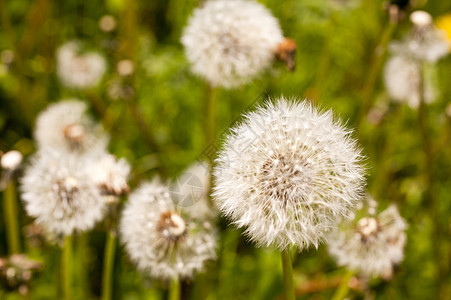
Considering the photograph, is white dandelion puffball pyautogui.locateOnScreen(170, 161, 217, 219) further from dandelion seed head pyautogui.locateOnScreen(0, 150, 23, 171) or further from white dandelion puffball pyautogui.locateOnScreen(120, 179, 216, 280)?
dandelion seed head pyautogui.locateOnScreen(0, 150, 23, 171)

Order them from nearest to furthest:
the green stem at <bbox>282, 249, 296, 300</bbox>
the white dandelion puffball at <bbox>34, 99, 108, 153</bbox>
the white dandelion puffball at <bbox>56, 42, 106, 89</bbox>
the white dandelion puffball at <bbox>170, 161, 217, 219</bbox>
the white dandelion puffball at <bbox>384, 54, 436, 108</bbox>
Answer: the green stem at <bbox>282, 249, 296, 300</bbox> < the white dandelion puffball at <bbox>170, 161, 217, 219</bbox> < the white dandelion puffball at <bbox>34, 99, 108, 153</bbox> < the white dandelion puffball at <bbox>384, 54, 436, 108</bbox> < the white dandelion puffball at <bbox>56, 42, 106, 89</bbox>

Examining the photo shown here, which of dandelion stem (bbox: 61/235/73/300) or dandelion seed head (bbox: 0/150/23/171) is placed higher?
dandelion seed head (bbox: 0/150/23/171)

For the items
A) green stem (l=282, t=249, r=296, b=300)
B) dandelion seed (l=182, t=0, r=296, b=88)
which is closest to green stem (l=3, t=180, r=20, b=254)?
dandelion seed (l=182, t=0, r=296, b=88)

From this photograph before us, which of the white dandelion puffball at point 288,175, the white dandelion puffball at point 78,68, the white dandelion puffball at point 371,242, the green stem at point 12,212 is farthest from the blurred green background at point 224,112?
the white dandelion puffball at point 288,175

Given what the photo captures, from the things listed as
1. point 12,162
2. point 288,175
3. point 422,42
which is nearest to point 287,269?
point 288,175

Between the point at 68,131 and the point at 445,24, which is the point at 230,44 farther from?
the point at 445,24

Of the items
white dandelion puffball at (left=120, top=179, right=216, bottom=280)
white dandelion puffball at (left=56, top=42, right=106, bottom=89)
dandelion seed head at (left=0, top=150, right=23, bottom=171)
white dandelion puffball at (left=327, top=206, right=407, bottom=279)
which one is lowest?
white dandelion puffball at (left=327, top=206, right=407, bottom=279)

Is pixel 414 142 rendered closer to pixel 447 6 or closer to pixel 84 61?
pixel 447 6

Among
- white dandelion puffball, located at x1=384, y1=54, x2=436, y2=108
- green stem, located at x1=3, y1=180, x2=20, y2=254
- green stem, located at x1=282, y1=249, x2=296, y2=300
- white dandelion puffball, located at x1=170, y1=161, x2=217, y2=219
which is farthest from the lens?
white dandelion puffball, located at x1=384, y1=54, x2=436, y2=108

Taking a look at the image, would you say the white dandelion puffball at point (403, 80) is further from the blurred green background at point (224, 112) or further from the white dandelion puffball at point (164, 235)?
the white dandelion puffball at point (164, 235)
